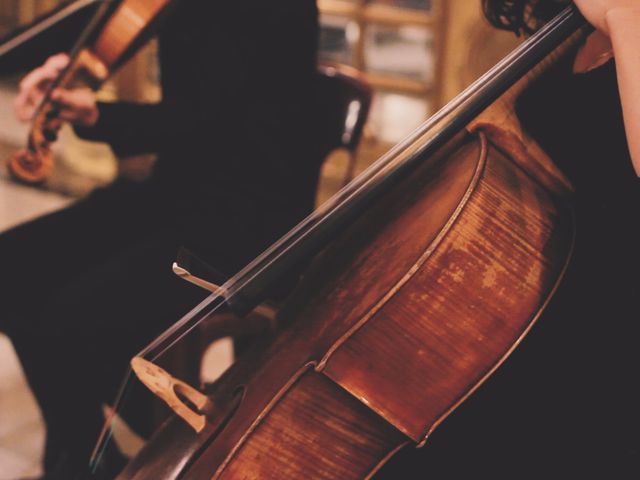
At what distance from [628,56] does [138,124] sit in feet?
2.67

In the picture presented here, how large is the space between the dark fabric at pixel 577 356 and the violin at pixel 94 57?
0.73 metres

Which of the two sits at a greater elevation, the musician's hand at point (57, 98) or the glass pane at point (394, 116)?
the glass pane at point (394, 116)

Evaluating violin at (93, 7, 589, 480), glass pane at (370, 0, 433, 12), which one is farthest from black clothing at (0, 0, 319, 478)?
glass pane at (370, 0, 433, 12)

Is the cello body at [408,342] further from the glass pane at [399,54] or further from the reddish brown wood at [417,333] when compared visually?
the glass pane at [399,54]

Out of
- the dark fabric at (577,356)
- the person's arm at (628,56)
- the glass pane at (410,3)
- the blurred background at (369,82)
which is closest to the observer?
the person's arm at (628,56)

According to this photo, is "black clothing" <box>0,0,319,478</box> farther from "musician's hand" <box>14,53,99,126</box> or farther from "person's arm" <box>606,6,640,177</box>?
"person's arm" <box>606,6,640,177</box>

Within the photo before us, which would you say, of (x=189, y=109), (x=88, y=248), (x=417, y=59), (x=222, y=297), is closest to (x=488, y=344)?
(x=222, y=297)

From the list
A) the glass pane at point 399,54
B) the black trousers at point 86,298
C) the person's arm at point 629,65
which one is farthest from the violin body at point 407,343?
the glass pane at point 399,54

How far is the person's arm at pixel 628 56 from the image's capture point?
2.56ft

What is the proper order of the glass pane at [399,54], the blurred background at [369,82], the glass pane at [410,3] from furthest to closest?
the glass pane at [399,54]
the glass pane at [410,3]
the blurred background at [369,82]

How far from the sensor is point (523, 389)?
1.01 m

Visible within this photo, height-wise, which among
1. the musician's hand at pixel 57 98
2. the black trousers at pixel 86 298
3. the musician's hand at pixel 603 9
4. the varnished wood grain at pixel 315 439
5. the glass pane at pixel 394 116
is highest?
the musician's hand at pixel 603 9

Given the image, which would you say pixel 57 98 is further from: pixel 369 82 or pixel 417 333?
pixel 369 82

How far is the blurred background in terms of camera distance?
6.95 feet
